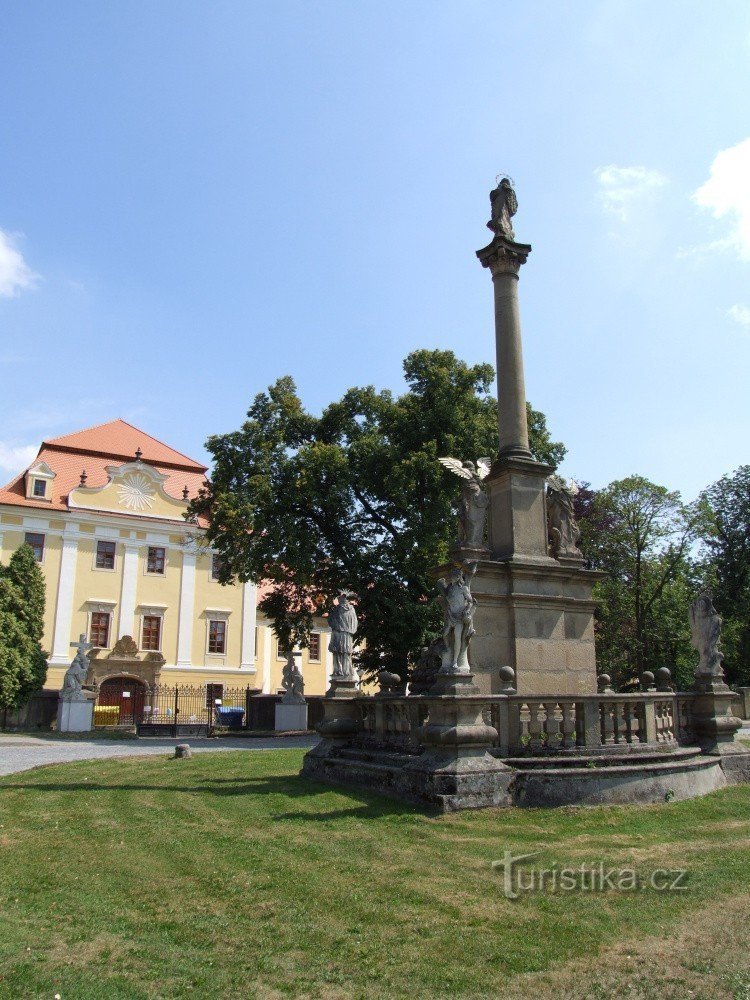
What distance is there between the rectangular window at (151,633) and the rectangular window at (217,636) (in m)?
2.85

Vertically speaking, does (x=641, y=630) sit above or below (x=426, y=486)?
below

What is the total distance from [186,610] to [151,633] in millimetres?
2213

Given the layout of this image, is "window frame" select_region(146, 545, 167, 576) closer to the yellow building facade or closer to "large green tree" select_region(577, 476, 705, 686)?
the yellow building facade

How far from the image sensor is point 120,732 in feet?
101

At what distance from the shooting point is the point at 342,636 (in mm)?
13508

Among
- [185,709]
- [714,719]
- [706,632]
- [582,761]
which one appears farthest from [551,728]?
[185,709]

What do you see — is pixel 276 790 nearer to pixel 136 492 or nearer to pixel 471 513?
pixel 471 513

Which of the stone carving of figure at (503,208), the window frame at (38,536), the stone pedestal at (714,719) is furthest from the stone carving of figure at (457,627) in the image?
the window frame at (38,536)

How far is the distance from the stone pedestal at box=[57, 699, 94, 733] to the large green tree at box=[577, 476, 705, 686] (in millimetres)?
22454

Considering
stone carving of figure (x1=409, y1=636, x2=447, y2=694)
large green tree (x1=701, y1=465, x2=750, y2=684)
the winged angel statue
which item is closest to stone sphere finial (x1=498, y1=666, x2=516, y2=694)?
stone carving of figure (x1=409, y1=636, x2=447, y2=694)

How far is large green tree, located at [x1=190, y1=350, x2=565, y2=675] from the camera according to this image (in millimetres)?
26797

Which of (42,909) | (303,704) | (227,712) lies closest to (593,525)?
(303,704)

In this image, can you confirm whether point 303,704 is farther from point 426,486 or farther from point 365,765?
point 365,765

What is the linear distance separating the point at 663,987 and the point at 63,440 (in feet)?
148
